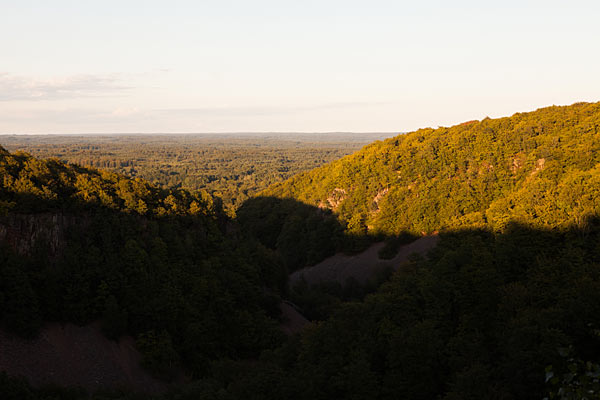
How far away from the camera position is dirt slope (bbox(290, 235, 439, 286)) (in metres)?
60.0

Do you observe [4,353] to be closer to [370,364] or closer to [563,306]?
[370,364]

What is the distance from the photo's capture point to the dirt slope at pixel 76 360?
89.0 feet

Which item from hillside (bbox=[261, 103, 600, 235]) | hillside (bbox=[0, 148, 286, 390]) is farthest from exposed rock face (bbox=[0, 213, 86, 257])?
hillside (bbox=[261, 103, 600, 235])

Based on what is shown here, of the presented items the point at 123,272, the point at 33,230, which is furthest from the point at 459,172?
the point at 33,230

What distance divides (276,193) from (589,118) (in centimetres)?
5525

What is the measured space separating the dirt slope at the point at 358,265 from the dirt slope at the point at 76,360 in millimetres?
32956

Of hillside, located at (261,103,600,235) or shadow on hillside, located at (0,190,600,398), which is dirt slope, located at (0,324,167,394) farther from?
hillside, located at (261,103,600,235)

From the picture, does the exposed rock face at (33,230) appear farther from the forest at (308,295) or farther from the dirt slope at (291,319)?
the dirt slope at (291,319)

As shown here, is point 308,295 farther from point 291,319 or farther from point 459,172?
point 459,172

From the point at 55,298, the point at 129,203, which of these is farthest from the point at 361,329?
the point at 129,203

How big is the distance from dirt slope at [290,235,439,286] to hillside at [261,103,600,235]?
3.16 m

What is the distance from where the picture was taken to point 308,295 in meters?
51.8

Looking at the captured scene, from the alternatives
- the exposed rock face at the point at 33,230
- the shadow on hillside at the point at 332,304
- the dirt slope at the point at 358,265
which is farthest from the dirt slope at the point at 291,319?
the exposed rock face at the point at 33,230

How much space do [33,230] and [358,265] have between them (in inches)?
1696
